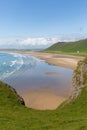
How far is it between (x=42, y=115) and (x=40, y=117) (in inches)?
41.8

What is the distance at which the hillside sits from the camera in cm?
1972

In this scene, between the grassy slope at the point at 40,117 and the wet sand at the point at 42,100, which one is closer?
the grassy slope at the point at 40,117

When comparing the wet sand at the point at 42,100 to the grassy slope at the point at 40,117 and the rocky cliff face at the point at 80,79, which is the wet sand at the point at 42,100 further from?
the grassy slope at the point at 40,117

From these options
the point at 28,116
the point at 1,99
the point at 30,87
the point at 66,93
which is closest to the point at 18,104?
the point at 1,99

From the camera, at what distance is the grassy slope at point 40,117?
19.6 metres

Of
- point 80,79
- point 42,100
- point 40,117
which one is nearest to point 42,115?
point 40,117

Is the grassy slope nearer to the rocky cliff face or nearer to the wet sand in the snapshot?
the rocky cliff face

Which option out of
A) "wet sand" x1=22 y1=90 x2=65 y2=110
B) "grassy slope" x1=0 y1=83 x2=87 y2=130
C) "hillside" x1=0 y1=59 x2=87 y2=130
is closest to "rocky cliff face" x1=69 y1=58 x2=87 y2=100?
"hillside" x1=0 y1=59 x2=87 y2=130

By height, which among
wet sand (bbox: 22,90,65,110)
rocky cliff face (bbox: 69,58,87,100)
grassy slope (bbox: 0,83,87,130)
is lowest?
wet sand (bbox: 22,90,65,110)

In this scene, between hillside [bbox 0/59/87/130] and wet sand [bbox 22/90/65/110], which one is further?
wet sand [bbox 22/90/65/110]

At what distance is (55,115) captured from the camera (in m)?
23.8

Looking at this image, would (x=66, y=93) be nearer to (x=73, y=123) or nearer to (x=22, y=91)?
(x=22, y=91)

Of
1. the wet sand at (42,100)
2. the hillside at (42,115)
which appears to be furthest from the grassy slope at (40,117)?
the wet sand at (42,100)

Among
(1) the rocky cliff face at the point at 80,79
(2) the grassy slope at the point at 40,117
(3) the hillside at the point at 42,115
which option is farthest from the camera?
(1) the rocky cliff face at the point at 80,79
